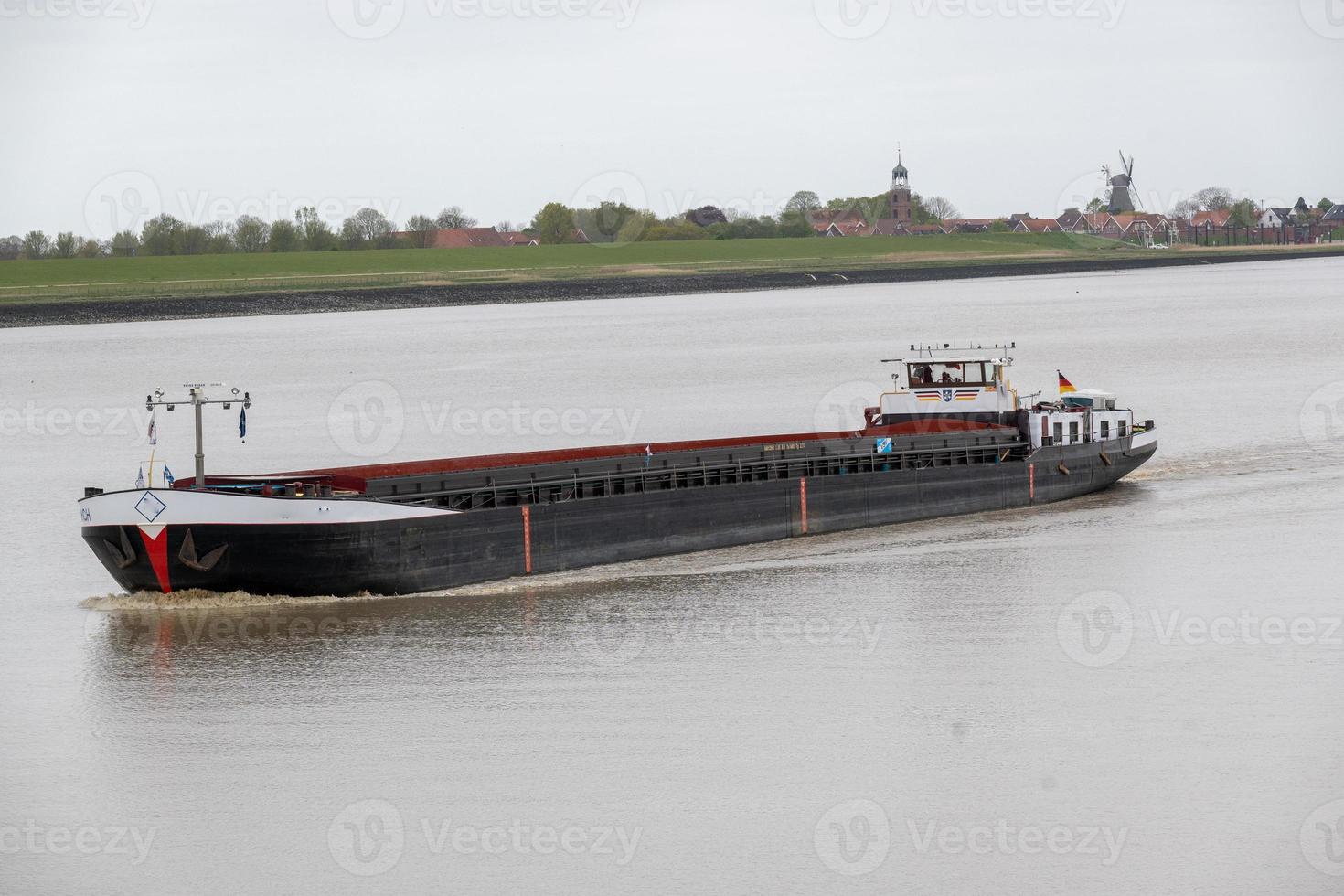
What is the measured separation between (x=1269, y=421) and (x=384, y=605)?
125 feet

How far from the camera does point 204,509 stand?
27000 millimetres

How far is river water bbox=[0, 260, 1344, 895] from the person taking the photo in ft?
58.1

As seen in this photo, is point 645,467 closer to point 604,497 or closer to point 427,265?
point 604,497

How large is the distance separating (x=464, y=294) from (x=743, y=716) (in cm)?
13166

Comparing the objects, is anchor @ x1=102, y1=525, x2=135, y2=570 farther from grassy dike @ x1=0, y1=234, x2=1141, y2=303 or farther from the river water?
grassy dike @ x1=0, y1=234, x2=1141, y2=303

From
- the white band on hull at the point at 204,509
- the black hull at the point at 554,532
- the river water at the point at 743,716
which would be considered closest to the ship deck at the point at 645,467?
the black hull at the point at 554,532

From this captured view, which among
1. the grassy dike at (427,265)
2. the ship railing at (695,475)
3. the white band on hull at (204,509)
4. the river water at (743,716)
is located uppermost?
the grassy dike at (427,265)

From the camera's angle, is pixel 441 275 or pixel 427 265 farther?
pixel 427 265

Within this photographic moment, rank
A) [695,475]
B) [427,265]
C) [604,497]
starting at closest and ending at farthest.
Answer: [604,497], [695,475], [427,265]

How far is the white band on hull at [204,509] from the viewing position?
27.0m

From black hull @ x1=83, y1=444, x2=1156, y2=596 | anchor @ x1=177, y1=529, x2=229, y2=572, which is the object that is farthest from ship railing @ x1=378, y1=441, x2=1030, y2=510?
anchor @ x1=177, y1=529, x2=229, y2=572

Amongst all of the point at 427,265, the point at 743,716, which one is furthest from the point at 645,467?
the point at 427,265

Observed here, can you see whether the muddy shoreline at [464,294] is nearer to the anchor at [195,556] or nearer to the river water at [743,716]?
the river water at [743,716]

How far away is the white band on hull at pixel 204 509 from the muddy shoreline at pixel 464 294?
105 m
